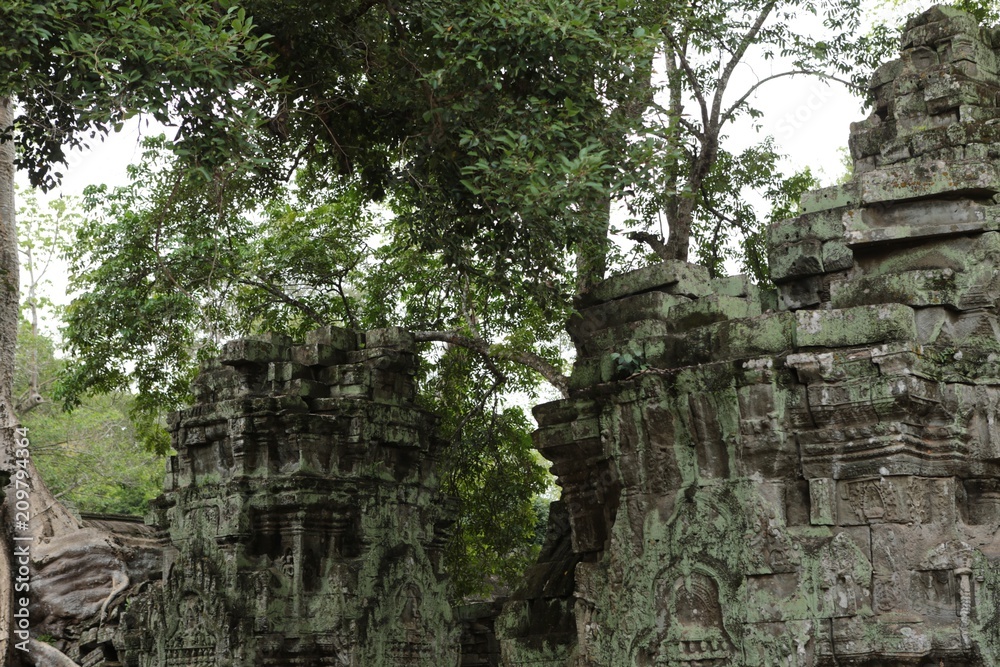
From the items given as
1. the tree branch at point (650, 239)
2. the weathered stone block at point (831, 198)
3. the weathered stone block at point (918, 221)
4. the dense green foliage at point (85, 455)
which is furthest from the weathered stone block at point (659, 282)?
the dense green foliage at point (85, 455)

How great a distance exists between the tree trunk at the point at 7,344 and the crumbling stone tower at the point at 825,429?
676cm

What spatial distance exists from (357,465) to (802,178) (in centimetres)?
637

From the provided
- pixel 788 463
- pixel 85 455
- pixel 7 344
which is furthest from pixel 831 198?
pixel 85 455

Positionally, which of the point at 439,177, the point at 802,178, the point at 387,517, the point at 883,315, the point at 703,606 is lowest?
the point at 703,606

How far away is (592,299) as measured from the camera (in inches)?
302

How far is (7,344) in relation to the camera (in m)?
12.3

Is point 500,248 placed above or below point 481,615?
above

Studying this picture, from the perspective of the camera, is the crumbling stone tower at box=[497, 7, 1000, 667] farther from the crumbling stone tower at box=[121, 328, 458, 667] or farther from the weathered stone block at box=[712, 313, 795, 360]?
the crumbling stone tower at box=[121, 328, 458, 667]

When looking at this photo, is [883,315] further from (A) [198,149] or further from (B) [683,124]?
(B) [683,124]

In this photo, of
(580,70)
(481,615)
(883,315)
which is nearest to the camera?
Result: (883,315)

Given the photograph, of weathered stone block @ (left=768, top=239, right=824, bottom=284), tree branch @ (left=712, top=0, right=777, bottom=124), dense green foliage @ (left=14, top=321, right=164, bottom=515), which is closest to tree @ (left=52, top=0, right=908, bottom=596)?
tree branch @ (left=712, top=0, right=777, bottom=124)

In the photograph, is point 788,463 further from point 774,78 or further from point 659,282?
point 774,78

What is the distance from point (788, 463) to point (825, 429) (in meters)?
0.28

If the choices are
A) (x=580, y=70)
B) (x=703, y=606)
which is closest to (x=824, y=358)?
(x=703, y=606)
